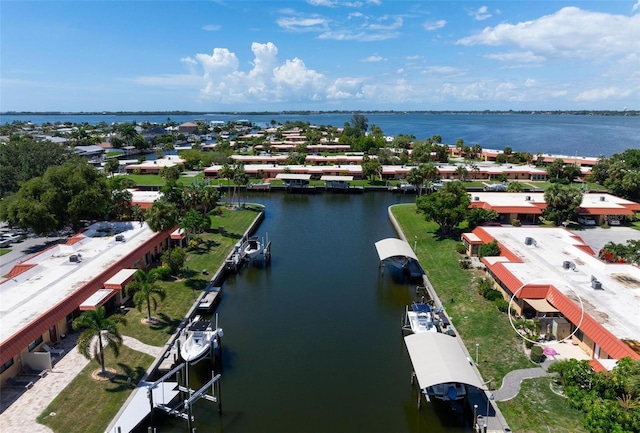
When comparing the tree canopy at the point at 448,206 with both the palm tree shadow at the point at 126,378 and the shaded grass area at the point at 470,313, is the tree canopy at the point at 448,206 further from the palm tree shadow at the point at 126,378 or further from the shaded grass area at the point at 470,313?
the palm tree shadow at the point at 126,378

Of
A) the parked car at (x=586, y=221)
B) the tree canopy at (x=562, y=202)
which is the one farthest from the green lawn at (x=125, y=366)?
the parked car at (x=586, y=221)

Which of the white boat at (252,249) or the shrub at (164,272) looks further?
the white boat at (252,249)

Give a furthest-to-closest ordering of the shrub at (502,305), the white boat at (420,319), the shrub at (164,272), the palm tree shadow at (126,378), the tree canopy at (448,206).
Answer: the tree canopy at (448,206)
the shrub at (164,272)
the shrub at (502,305)
the white boat at (420,319)
the palm tree shadow at (126,378)

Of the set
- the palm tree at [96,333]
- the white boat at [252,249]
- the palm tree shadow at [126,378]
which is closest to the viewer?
the palm tree at [96,333]

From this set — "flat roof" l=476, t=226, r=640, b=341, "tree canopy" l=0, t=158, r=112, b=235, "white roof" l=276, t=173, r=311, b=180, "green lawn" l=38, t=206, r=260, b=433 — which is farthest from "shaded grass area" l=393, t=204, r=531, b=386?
"white roof" l=276, t=173, r=311, b=180

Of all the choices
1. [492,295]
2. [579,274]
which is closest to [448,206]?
[492,295]

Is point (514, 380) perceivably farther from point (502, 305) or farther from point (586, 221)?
point (586, 221)

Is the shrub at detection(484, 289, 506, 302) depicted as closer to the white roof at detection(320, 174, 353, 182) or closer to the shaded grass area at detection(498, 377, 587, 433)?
the shaded grass area at detection(498, 377, 587, 433)

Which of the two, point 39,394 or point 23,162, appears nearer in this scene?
point 39,394
